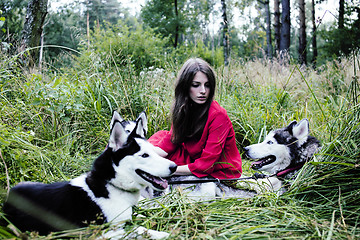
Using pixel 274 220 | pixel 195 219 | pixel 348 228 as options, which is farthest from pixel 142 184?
pixel 348 228

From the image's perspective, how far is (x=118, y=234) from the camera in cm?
161

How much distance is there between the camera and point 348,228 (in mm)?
1582

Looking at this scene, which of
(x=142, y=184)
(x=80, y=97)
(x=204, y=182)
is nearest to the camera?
(x=142, y=184)

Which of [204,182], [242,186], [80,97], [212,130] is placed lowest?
[242,186]

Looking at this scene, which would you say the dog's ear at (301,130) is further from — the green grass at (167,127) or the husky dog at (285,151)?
the green grass at (167,127)

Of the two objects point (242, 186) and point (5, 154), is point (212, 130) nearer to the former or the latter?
point (242, 186)

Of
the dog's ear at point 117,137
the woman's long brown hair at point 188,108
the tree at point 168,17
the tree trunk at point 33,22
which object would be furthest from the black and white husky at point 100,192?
the tree at point 168,17

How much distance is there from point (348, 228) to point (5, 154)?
8.74 feet

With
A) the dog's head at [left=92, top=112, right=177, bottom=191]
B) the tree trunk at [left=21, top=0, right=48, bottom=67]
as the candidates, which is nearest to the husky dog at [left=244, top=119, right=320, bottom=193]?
the dog's head at [left=92, top=112, right=177, bottom=191]

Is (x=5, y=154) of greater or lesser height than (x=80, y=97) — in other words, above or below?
below

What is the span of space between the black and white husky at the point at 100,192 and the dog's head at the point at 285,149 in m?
1.33

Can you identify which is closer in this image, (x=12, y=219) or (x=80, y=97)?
(x=12, y=219)

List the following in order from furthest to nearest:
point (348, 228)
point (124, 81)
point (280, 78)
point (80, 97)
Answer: point (280, 78) → point (124, 81) → point (80, 97) → point (348, 228)

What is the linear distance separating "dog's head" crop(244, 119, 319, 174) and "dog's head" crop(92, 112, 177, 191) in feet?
4.32
